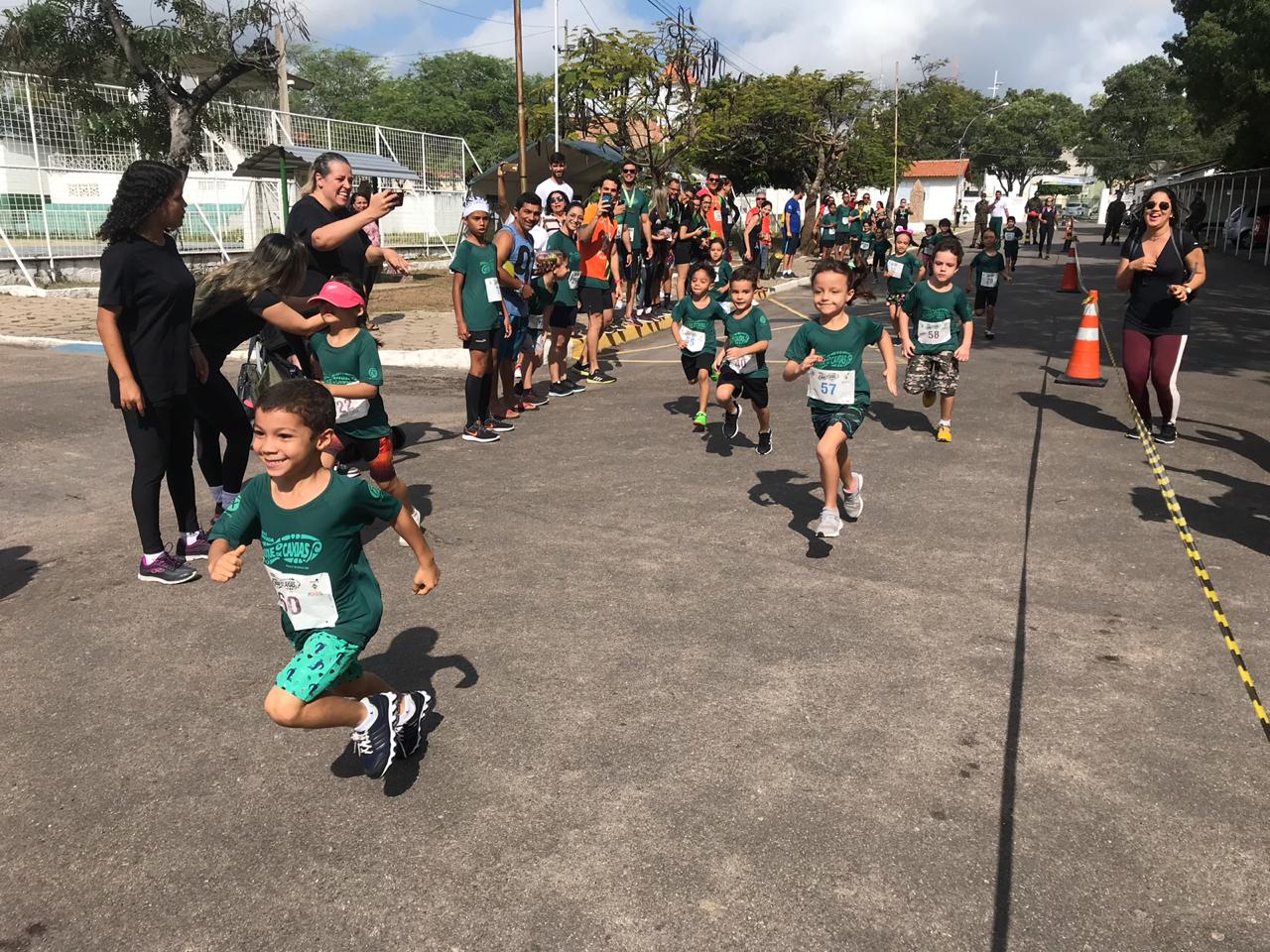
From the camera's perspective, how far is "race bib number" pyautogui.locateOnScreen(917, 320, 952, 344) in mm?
7926

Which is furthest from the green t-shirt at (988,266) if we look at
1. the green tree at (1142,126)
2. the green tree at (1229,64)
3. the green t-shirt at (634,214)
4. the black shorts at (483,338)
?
the green tree at (1142,126)

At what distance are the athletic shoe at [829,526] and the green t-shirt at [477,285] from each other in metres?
3.41

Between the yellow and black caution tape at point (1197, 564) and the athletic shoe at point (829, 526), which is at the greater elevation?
the athletic shoe at point (829, 526)

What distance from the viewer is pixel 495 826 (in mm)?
2977

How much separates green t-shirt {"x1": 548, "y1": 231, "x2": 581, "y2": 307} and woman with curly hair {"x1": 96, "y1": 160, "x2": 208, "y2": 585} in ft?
16.0

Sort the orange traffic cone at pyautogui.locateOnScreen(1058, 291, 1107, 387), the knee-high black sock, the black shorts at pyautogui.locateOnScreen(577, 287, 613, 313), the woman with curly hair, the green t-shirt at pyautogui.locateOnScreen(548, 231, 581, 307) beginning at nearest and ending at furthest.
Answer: the woman with curly hair
the knee-high black sock
the green t-shirt at pyautogui.locateOnScreen(548, 231, 581, 307)
the orange traffic cone at pyautogui.locateOnScreen(1058, 291, 1107, 387)
the black shorts at pyautogui.locateOnScreen(577, 287, 613, 313)

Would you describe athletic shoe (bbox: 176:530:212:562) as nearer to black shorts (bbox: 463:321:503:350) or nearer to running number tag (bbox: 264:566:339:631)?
running number tag (bbox: 264:566:339:631)

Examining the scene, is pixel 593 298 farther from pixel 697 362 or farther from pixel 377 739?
pixel 377 739

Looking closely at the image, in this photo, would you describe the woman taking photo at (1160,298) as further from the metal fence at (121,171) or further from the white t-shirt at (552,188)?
the metal fence at (121,171)

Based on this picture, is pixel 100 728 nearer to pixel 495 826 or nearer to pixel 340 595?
pixel 340 595

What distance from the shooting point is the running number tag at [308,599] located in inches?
119

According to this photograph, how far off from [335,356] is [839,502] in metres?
3.14

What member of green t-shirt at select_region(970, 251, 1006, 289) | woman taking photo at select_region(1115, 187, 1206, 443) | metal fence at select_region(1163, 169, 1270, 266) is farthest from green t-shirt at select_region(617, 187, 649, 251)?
metal fence at select_region(1163, 169, 1270, 266)

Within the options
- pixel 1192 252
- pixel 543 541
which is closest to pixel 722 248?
pixel 1192 252
